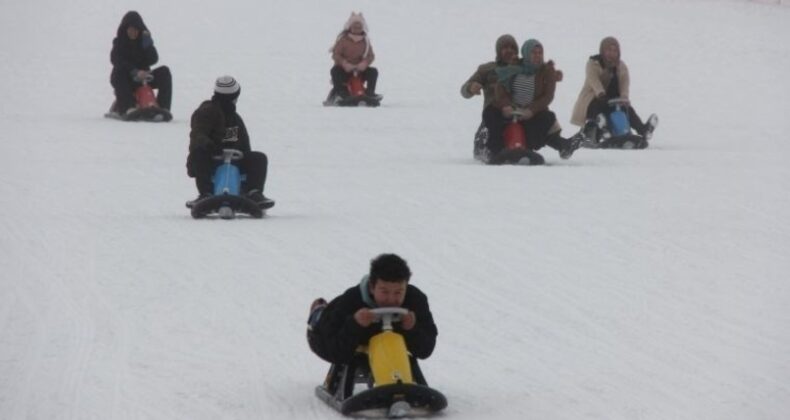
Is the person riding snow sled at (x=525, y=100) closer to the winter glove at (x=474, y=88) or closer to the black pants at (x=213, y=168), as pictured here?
the winter glove at (x=474, y=88)

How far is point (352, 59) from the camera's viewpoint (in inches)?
977

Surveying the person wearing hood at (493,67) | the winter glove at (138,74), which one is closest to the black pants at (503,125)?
the person wearing hood at (493,67)

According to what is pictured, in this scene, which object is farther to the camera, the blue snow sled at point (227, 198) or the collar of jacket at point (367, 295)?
the blue snow sled at point (227, 198)

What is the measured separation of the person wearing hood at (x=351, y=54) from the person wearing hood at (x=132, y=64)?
8.22 feet

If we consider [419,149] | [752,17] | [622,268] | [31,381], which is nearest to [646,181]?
[419,149]

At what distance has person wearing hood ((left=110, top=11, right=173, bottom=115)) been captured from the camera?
22625 millimetres

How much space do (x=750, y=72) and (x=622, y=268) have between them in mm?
19029

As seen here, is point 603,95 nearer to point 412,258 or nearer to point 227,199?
point 227,199

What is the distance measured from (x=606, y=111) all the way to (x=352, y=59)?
5.10m

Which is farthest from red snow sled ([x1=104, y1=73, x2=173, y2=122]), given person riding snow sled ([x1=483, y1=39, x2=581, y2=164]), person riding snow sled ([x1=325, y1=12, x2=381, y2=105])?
person riding snow sled ([x1=483, y1=39, x2=581, y2=164])

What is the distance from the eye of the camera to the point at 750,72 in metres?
30.3

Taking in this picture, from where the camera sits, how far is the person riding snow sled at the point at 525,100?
59.0ft

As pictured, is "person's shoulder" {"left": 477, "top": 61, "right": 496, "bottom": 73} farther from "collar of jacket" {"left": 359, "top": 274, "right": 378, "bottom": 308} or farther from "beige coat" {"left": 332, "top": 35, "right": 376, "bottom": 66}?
"collar of jacket" {"left": 359, "top": 274, "right": 378, "bottom": 308}

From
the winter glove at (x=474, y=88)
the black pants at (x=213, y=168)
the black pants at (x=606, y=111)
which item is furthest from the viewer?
the black pants at (x=606, y=111)
